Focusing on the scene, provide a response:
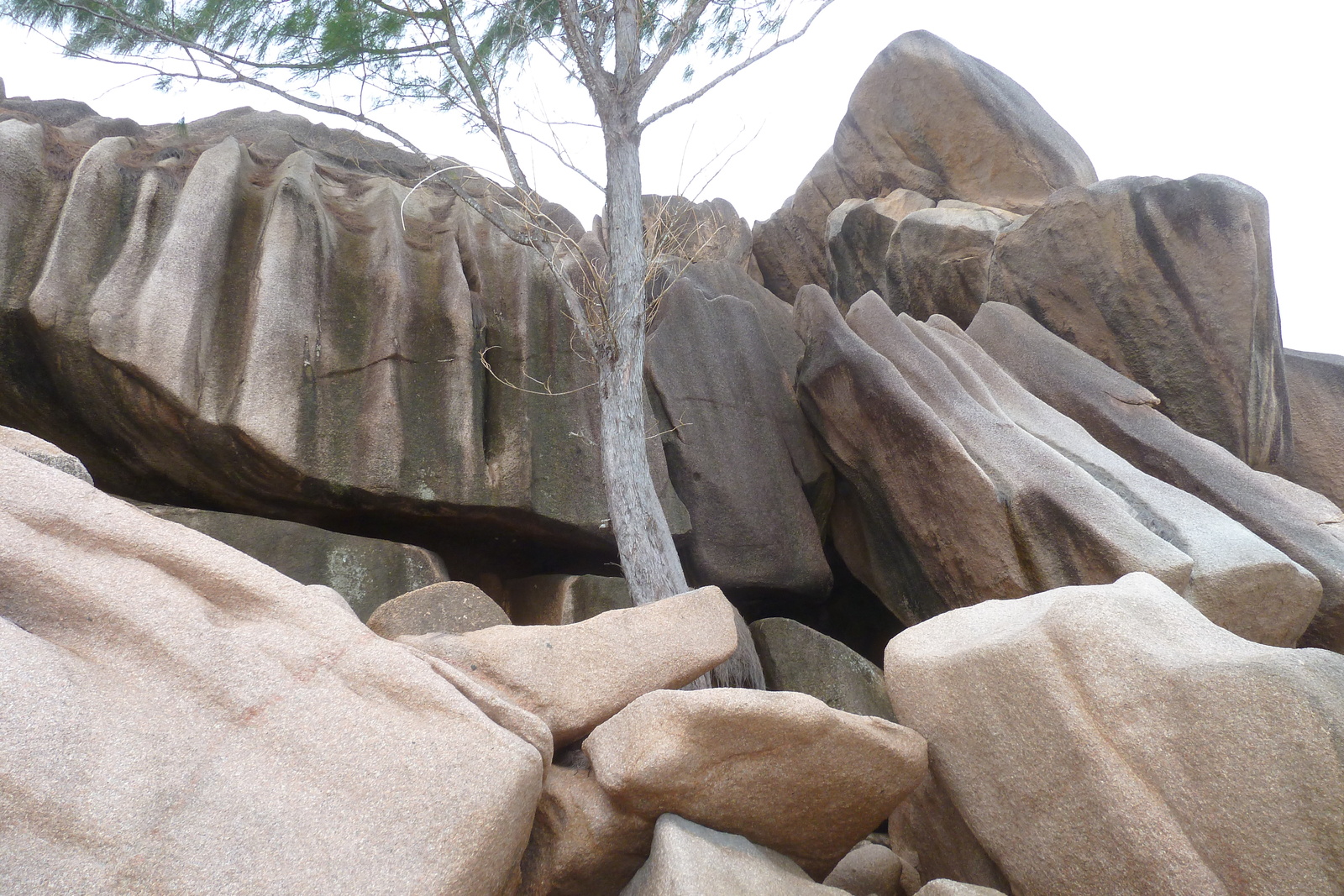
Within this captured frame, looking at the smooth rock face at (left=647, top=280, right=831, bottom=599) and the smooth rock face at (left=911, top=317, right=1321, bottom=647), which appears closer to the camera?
the smooth rock face at (left=911, top=317, right=1321, bottom=647)

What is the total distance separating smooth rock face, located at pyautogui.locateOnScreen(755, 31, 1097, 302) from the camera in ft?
30.0

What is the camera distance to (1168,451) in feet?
19.3

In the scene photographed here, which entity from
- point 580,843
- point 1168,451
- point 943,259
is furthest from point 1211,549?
point 943,259

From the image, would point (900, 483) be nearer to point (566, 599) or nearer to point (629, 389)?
point (629, 389)

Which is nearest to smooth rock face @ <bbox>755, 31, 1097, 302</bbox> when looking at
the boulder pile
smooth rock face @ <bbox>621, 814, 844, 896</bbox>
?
the boulder pile

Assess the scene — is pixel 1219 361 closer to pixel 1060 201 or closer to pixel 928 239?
pixel 1060 201

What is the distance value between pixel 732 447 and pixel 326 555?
2904mm

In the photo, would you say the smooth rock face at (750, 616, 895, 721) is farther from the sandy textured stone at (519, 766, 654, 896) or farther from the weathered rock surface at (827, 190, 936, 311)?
the weathered rock surface at (827, 190, 936, 311)

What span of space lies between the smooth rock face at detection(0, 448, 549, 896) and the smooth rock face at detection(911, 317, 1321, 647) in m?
3.60

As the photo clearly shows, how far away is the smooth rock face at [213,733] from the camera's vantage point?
5.88ft

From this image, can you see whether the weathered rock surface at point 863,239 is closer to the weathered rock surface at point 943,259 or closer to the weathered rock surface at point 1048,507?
the weathered rock surface at point 943,259

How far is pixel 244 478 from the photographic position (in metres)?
5.00

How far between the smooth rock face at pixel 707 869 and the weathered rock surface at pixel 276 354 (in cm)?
308

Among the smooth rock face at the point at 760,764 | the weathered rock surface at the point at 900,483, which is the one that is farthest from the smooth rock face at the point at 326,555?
the weathered rock surface at the point at 900,483
